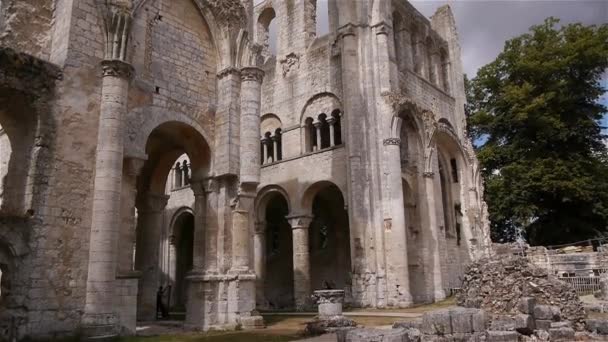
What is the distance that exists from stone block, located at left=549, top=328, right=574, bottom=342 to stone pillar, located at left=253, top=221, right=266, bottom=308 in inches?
590

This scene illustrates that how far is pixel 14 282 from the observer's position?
9.05 meters

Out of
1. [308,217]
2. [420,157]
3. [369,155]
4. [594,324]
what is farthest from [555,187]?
[594,324]

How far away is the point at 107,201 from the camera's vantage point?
10203 mm

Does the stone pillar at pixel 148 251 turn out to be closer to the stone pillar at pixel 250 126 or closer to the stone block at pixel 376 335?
the stone pillar at pixel 250 126

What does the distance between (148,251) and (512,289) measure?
10865 mm

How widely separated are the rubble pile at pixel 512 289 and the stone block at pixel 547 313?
1.31ft

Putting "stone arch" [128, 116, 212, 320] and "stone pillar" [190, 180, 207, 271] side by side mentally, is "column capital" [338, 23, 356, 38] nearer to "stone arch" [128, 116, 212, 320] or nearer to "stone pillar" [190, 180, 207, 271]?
"stone arch" [128, 116, 212, 320]

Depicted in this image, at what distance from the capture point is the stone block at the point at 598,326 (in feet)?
31.3

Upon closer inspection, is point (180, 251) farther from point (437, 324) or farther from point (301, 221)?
point (437, 324)

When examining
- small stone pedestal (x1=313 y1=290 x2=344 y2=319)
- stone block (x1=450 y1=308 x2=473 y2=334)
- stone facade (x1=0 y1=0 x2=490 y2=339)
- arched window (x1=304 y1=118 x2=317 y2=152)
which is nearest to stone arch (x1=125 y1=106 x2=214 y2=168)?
stone facade (x1=0 y1=0 x2=490 y2=339)

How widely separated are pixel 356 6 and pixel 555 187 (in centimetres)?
1437

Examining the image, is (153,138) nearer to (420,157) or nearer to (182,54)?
(182,54)

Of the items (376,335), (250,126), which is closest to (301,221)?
(250,126)

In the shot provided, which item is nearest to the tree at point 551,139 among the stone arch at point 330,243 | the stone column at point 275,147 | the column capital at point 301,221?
the stone arch at point 330,243
